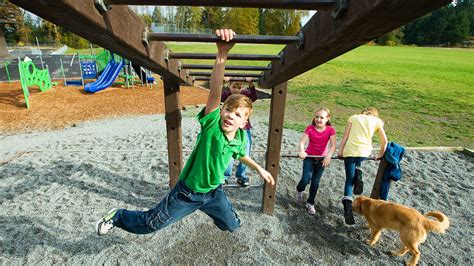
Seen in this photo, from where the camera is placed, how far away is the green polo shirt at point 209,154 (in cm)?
196

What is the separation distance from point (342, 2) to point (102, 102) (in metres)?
11.0

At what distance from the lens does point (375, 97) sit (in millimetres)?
10469

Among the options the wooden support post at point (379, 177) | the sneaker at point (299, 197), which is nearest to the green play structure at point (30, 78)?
the sneaker at point (299, 197)

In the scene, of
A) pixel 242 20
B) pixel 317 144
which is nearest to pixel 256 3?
pixel 317 144

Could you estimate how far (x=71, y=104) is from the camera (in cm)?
1032

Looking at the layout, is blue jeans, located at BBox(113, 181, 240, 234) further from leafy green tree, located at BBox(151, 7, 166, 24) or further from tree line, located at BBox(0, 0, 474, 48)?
leafy green tree, located at BBox(151, 7, 166, 24)

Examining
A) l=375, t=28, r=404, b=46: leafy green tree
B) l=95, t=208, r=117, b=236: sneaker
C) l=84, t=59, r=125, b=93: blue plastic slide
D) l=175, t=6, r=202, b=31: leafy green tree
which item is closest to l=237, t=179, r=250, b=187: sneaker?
l=95, t=208, r=117, b=236: sneaker

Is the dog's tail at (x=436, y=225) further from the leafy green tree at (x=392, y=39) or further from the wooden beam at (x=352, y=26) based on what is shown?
the leafy green tree at (x=392, y=39)

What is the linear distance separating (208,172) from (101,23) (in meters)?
1.21

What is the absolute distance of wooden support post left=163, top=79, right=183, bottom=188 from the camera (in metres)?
3.22

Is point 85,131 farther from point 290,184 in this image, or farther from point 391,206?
point 391,206

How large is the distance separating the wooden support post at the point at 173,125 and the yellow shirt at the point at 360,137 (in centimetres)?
194

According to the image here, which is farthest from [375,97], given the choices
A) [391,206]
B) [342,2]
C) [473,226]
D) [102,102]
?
[342,2]

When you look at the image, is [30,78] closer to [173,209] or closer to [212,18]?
[173,209]
